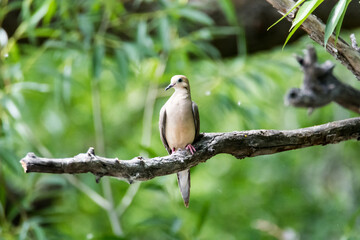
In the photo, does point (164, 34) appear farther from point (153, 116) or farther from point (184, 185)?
point (184, 185)

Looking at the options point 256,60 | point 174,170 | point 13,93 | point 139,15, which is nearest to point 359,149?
point 256,60

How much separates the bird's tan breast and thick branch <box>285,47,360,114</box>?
1.27 meters

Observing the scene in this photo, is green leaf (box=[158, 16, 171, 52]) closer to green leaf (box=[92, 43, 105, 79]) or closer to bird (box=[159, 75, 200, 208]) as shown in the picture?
green leaf (box=[92, 43, 105, 79])

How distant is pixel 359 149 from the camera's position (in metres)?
5.69

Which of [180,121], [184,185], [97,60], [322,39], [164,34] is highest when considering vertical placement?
[164,34]

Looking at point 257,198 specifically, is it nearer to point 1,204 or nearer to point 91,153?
point 1,204

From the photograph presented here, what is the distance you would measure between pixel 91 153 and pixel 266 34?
322 centimetres

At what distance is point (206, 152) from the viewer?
183cm

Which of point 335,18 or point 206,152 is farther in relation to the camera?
point 206,152

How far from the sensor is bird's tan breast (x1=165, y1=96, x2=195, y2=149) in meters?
1.83

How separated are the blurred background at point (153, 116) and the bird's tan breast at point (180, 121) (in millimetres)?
935

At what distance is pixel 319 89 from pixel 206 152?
135cm

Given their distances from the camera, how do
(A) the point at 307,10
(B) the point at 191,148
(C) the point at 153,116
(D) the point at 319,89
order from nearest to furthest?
(A) the point at 307,10 < (B) the point at 191,148 < (D) the point at 319,89 < (C) the point at 153,116

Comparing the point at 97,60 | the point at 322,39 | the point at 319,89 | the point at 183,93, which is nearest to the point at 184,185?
the point at 183,93
